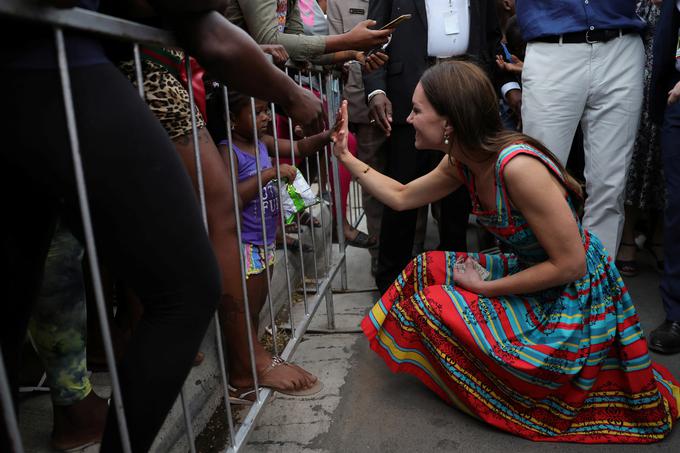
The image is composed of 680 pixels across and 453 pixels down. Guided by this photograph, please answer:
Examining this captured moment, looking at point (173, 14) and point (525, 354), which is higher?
point (173, 14)

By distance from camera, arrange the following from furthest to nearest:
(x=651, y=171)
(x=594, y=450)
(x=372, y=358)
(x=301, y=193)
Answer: (x=651, y=171)
(x=372, y=358)
(x=301, y=193)
(x=594, y=450)

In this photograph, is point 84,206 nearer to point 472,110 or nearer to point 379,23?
point 472,110

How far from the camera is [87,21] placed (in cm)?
94

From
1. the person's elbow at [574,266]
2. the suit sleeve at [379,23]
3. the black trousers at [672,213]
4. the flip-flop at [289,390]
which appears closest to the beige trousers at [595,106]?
the black trousers at [672,213]

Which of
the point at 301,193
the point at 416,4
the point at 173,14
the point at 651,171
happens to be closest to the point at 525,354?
the point at 301,193

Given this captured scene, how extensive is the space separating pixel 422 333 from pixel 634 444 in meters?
0.77

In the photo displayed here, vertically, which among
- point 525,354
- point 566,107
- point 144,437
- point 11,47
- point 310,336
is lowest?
point 310,336

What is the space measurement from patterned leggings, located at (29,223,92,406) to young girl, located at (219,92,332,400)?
0.48 metres

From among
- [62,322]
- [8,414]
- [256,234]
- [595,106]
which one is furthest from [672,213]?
[8,414]

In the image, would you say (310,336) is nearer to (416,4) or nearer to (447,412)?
(447,412)

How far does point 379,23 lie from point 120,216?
2499 mm

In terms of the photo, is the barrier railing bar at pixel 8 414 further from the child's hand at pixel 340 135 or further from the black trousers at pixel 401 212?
the black trousers at pixel 401 212

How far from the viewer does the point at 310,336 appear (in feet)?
9.45

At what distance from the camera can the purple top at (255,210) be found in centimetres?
238
